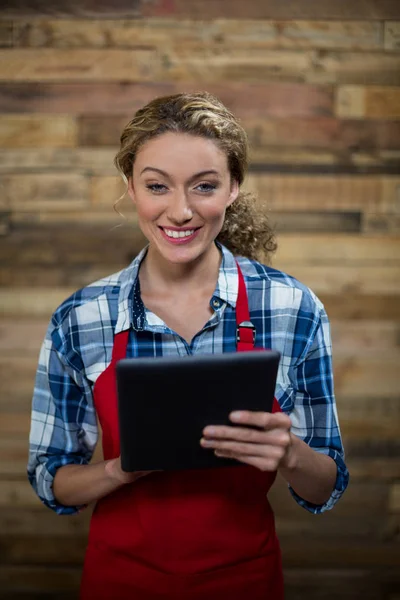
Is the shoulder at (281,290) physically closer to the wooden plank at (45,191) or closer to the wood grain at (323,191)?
the wood grain at (323,191)

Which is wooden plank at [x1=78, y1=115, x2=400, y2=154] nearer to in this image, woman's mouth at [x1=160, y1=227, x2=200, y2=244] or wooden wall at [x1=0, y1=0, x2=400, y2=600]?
wooden wall at [x1=0, y1=0, x2=400, y2=600]

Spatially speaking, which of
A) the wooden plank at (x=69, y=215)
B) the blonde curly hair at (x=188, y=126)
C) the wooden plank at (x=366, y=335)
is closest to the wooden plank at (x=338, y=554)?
the wooden plank at (x=366, y=335)

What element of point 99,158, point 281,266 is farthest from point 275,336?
point 99,158

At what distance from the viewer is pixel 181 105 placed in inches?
55.4

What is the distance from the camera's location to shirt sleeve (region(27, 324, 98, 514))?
1.47 metres

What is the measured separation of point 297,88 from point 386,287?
780mm

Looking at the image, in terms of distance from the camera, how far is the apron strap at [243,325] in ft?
4.72

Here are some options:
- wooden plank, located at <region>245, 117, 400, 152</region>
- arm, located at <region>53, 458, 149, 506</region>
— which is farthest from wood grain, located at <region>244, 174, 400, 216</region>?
arm, located at <region>53, 458, 149, 506</region>

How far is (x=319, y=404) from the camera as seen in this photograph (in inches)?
57.9

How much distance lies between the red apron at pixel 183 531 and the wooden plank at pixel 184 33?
1279mm

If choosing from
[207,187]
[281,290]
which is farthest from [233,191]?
[281,290]

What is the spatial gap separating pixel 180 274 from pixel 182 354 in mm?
186

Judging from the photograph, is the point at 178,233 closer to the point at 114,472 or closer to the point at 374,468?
the point at 114,472

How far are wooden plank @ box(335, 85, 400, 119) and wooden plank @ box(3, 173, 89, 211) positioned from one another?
3.15 feet
